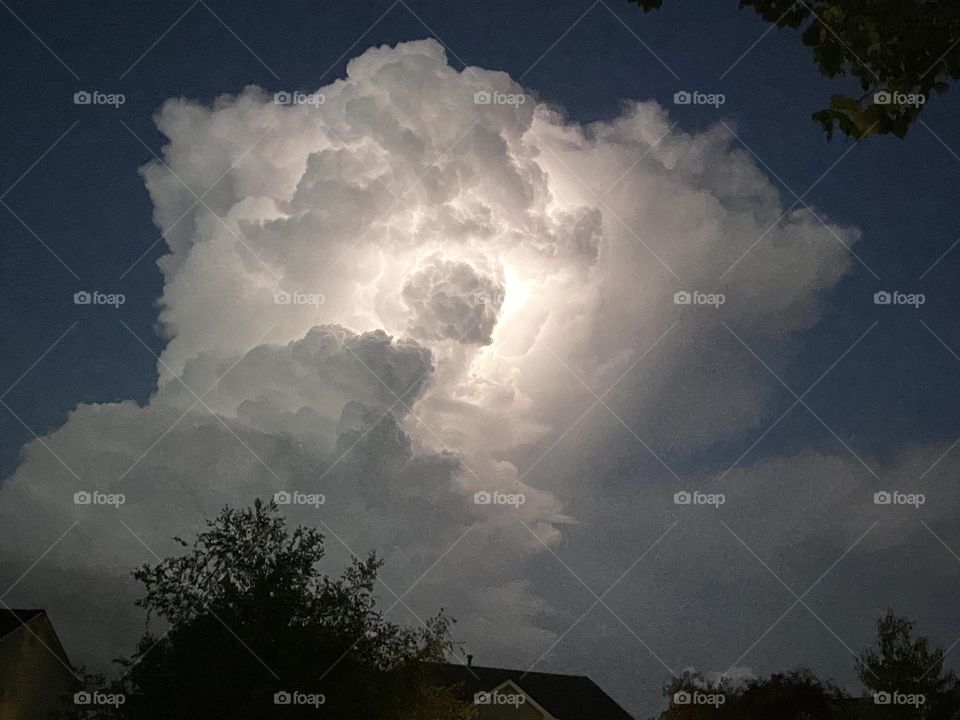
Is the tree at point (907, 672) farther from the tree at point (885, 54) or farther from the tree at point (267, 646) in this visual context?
the tree at point (885, 54)

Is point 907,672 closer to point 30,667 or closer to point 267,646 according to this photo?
point 267,646

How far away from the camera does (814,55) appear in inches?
297

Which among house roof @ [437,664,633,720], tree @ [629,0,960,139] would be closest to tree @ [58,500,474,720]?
tree @ [629,0,960,139]

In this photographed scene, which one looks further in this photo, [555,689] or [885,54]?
[555,689]

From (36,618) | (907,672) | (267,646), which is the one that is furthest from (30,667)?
(907,672)

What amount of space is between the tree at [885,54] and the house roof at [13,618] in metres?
41.5

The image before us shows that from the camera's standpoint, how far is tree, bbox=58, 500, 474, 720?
20.1 meters

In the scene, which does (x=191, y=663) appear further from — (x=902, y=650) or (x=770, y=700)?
(x=770, y=700)

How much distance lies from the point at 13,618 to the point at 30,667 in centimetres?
256

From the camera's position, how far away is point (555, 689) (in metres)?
52.7

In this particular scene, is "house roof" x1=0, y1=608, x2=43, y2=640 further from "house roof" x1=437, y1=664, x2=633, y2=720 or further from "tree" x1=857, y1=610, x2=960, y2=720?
"tree" x1=857, y1=610, x2=960, y2=720

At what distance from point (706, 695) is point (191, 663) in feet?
141

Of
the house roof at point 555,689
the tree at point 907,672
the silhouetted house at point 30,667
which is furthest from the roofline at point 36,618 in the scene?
the tree at point 907,672

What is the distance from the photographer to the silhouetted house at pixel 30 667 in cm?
3766
